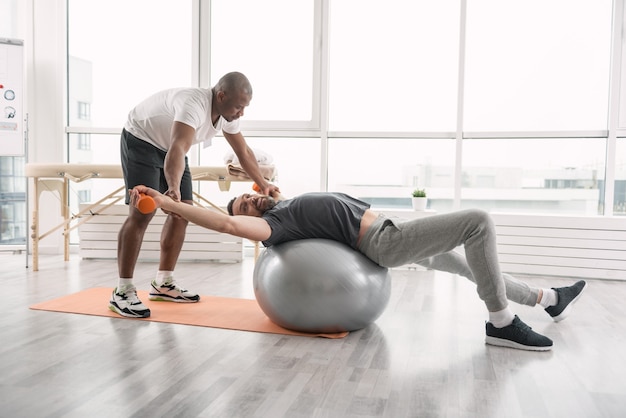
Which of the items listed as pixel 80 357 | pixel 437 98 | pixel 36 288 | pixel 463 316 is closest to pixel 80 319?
pixel 80 357

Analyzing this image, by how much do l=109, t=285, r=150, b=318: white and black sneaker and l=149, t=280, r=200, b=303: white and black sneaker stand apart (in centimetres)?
29

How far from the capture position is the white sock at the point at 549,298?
8.54ft

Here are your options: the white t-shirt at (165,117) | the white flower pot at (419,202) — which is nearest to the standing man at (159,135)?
the white t-shirt at (165,117)

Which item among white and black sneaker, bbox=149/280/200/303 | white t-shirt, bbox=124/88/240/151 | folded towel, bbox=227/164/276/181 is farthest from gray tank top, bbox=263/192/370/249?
folded towel, bbox=227/164/276/181

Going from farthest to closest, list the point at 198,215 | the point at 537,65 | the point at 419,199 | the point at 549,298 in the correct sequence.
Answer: the point at 537,65 < the point at 419,199 < the point at 549,298 < the point at 198,215

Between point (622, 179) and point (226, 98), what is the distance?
3332mm

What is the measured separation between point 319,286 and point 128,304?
1.03 m

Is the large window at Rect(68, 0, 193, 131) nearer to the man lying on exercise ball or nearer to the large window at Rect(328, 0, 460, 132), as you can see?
the large window at Rect(328, 0, 460, 132)

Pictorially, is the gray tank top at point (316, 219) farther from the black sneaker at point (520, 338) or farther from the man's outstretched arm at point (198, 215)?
the black sneaker at point (520, 338)

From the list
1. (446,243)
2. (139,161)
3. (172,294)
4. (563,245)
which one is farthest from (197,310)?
(563,245)

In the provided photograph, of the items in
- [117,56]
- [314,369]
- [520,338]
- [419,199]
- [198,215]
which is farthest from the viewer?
[117,56]

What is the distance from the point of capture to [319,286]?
2244 millimetres

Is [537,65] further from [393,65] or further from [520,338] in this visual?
[520,338]

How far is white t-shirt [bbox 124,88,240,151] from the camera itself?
2.67 meters
